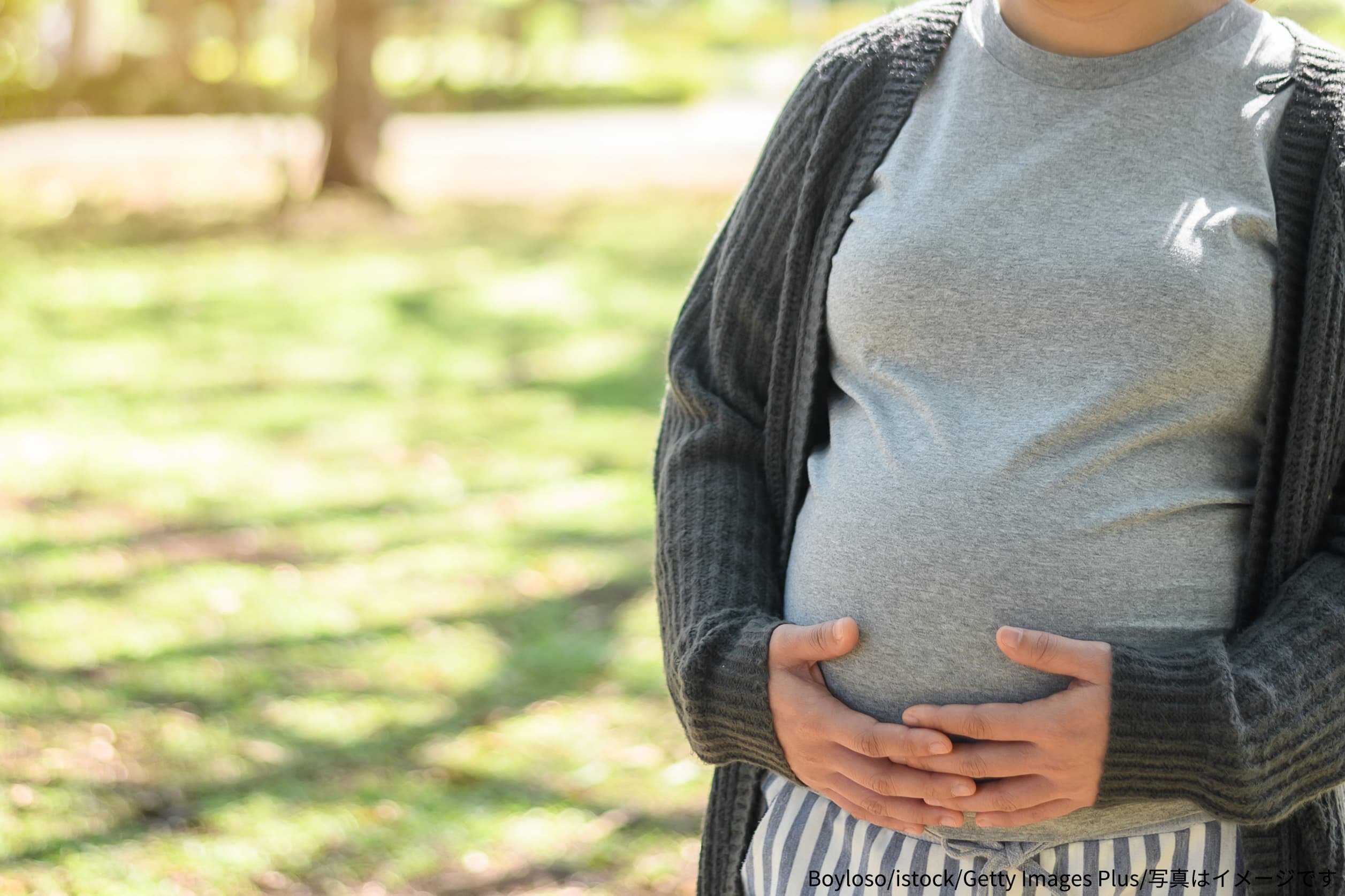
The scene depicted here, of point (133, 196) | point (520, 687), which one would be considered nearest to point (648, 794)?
point (520, 687)

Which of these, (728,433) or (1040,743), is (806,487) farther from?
(1040,743)

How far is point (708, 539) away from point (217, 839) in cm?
204

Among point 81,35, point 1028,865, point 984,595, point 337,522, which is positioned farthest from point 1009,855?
point 81,35

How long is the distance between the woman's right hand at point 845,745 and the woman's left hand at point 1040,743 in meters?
0.02

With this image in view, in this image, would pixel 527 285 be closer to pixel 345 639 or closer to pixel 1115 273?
pixel 345 639

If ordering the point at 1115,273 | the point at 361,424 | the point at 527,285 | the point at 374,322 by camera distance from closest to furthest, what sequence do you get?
the point at 1115,273
the point at 361,424
the point at 374,322
the point at 527,285

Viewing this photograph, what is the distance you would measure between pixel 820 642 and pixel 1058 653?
0.25 meters

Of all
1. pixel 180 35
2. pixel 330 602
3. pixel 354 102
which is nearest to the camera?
pixel 330 602

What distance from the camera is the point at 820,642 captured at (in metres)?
1.48

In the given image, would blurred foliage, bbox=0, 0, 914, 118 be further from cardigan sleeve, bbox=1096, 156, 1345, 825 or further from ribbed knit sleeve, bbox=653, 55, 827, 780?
cardigan sleeve, bbox=1096, 156, 1345, 825

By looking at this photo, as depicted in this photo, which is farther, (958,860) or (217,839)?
(217,839)

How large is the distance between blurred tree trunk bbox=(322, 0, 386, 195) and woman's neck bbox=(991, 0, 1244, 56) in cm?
1125

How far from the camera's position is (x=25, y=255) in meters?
9.80

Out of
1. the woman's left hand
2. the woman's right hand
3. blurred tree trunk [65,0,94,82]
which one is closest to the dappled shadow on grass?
the woman's right hand
